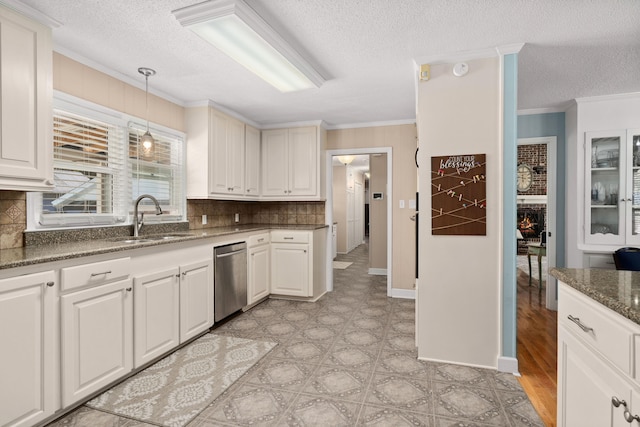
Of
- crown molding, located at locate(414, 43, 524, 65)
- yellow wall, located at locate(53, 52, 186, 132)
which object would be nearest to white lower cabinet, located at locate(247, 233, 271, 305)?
yellow wall, located at locate(53, 52, 186, 132)

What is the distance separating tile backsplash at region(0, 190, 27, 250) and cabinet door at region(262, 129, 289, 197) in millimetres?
2776

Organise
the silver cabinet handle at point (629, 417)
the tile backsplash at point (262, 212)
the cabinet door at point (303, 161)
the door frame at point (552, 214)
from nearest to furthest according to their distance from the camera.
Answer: the silver cabinet handle at point (629, 417) → the door frame at point (552, 214) → the tile backsplash at point (262, 212) → the cabinet door at point (303, 161)

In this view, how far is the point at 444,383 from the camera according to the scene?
89.7 inches

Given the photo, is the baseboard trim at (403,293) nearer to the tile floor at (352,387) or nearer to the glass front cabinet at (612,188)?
the tile floor at (352,387)

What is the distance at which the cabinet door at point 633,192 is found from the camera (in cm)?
344

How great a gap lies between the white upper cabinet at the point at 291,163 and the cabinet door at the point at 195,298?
175 cm

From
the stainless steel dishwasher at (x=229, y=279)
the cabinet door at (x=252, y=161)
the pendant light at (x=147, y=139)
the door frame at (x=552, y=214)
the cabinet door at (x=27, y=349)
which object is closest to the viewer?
the cabinet door at (x=27, y=349)

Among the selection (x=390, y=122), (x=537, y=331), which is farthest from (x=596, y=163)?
(x=390, y=122)

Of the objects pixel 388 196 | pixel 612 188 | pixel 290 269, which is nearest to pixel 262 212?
pixel 290 269

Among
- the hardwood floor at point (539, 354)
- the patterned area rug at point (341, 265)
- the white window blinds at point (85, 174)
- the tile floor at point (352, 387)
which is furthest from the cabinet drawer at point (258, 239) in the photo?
the hardwood floor at point (539, 354)

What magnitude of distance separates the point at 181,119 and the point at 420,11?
273cm

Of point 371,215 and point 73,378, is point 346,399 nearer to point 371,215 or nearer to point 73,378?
point 73,378

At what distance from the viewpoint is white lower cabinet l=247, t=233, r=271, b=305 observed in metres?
3.87

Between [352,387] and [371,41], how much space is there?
2.42 m
